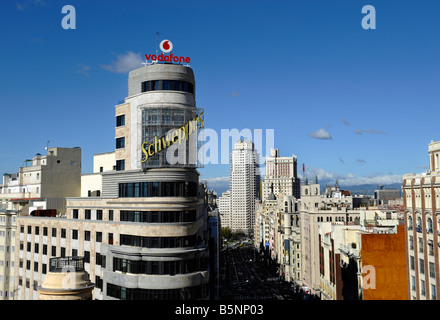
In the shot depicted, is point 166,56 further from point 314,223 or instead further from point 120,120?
point 314,223

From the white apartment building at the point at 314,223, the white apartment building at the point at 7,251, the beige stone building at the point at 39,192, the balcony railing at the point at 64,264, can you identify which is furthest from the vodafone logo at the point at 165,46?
the white apartment building at the point at 314,223

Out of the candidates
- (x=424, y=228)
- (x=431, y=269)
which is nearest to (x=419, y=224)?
(x=424, y=228)

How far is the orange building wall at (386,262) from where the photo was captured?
5900 cm

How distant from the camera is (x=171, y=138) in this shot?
1897 inches

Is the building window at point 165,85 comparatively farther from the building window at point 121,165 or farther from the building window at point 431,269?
the building window at point 431,269

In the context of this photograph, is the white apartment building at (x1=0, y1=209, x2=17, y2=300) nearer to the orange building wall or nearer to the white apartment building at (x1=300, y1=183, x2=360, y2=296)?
the orange building wall

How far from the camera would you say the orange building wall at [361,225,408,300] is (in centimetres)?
5900

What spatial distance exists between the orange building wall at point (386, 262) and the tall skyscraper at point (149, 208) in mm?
26749

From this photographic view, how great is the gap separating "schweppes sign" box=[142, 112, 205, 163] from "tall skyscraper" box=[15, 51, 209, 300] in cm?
11

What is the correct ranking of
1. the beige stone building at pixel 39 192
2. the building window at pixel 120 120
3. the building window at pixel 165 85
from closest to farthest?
the building window at pixel 165 85 → the building window at pixel 120 120 → the beige stone building at pixel 39 192

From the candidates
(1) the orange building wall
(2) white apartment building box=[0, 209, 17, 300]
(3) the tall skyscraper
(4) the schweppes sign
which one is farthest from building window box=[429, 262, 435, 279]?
(2) white apartment building box=[0, 209, 17, 300]
